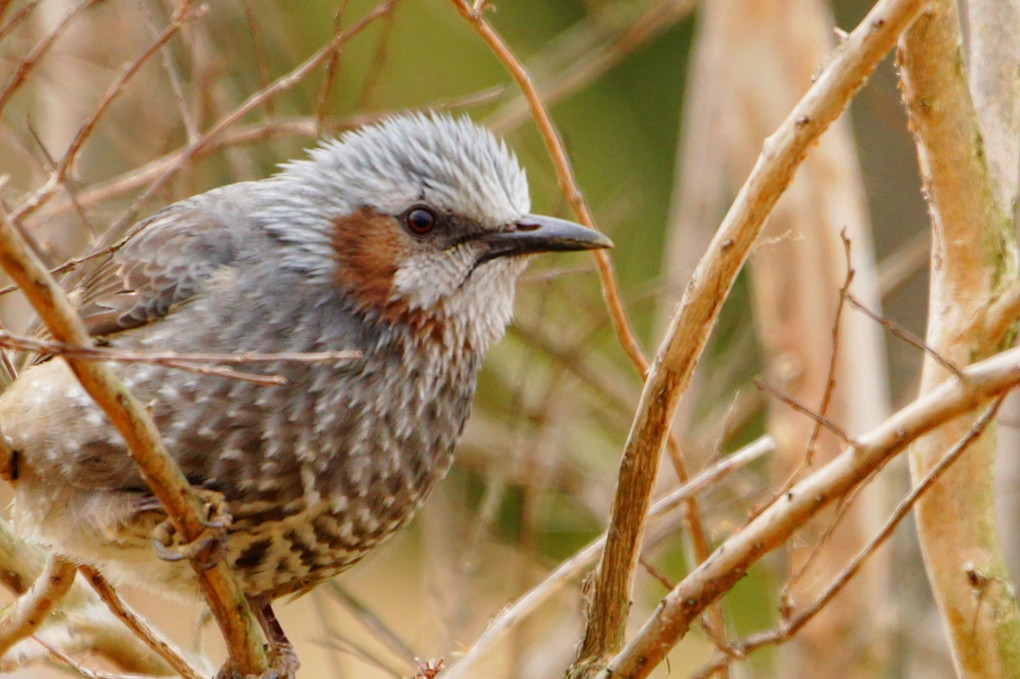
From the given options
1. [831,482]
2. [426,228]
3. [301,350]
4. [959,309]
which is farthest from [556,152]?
[831,482]

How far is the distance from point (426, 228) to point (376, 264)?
176mm

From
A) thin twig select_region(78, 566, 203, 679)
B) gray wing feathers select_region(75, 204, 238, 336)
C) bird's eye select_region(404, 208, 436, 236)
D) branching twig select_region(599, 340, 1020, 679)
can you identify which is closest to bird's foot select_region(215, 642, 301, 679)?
thin twig select_region(78, 566, 203, 679)

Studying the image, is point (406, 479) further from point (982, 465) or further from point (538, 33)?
point (538, 33)

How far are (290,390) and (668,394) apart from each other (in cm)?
110

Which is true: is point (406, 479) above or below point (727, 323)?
below

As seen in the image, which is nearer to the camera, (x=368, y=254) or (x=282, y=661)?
(x=368, y=254)

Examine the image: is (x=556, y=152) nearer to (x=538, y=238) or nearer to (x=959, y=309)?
(x=538, y=238)

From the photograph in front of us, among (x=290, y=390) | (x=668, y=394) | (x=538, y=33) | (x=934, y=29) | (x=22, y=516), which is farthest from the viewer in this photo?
(x=538, y=33)

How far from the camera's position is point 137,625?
3.61 metres


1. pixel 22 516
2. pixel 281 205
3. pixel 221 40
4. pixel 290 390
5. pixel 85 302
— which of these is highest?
pixel 221 40

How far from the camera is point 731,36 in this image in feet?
21.0

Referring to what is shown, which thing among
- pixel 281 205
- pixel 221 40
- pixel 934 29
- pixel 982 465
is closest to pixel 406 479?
pixel 281 205

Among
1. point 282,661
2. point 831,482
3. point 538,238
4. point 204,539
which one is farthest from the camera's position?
point 282,661

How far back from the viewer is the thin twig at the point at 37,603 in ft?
11.4
